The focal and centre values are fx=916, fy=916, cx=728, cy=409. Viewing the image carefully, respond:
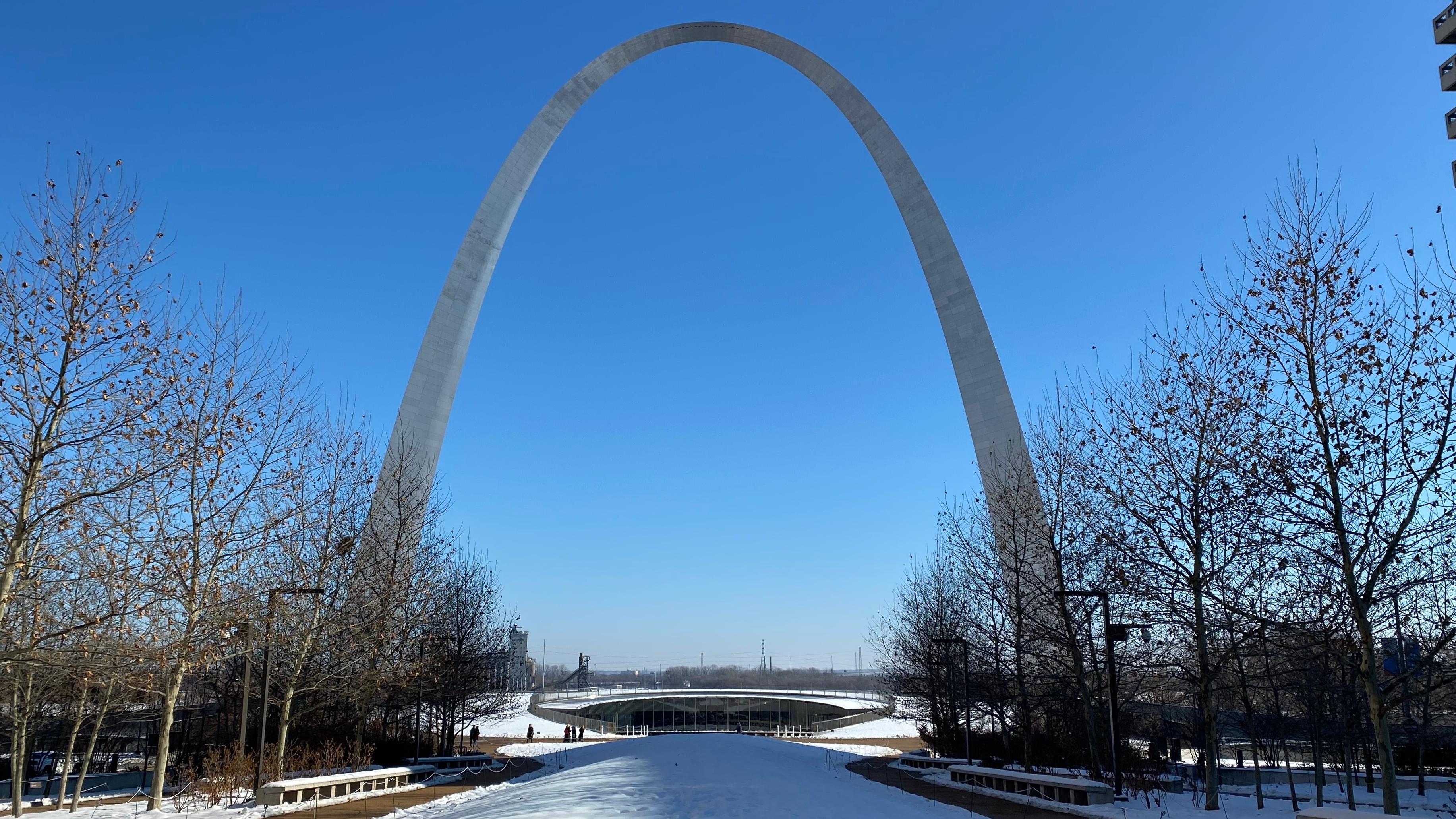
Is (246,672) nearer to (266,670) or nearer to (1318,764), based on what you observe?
(266,670)

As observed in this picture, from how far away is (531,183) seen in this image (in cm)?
4225

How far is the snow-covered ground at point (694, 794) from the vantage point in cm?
1398

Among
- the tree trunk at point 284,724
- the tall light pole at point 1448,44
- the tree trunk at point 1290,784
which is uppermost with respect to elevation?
the tall light pole at point 1448,44

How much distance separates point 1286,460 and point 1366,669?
3158 mm

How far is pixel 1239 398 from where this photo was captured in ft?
53.0

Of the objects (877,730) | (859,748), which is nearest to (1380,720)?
→ (859,748)

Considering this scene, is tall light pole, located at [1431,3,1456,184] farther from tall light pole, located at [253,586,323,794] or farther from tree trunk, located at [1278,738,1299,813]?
tall light pole, located at [253,586,323,794]

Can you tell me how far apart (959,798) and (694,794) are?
552 centimetres

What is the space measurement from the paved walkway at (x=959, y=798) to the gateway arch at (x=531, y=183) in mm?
8178

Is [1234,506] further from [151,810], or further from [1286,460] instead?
[151,810]

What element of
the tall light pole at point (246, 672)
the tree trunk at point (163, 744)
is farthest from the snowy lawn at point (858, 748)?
the tree trunk at point (163, 744)

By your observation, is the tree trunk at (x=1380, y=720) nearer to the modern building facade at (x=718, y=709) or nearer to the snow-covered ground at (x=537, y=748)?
the snow-covered ground at (x=537, y=748)

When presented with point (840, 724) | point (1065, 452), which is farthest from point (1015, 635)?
point (840, 724)

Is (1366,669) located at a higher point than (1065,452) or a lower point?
lower
